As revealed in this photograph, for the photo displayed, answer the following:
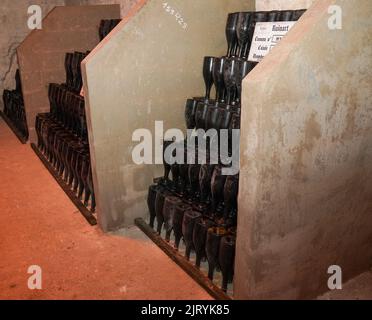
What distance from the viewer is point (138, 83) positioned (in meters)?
2.40

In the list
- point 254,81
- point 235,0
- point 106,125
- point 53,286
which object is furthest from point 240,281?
point 235,0

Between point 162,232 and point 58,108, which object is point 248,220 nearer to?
point 162,232

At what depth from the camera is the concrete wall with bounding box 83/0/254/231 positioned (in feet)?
7.42

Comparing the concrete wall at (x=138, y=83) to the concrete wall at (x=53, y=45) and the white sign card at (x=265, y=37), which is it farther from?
the concrete wall at (x=53, y=45)

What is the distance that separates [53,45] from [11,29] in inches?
92.3

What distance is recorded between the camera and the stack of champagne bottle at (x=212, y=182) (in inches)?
76.8

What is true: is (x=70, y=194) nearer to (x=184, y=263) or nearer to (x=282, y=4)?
(x=184, y=263)

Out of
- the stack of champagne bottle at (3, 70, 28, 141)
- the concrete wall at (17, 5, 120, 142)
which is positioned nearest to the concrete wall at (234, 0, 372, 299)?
the concrete wall at (17, 5, 120, 142)

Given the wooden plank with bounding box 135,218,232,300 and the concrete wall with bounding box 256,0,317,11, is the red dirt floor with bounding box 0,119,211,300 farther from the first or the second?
the concrete wall with bounding box 256,0,317,11

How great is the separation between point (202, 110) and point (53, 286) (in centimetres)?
137

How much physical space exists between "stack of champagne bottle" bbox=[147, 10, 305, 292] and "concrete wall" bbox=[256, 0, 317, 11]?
206 millimetres

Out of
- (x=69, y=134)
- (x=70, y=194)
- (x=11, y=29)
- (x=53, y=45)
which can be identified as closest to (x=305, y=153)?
(x=70, y=194)
